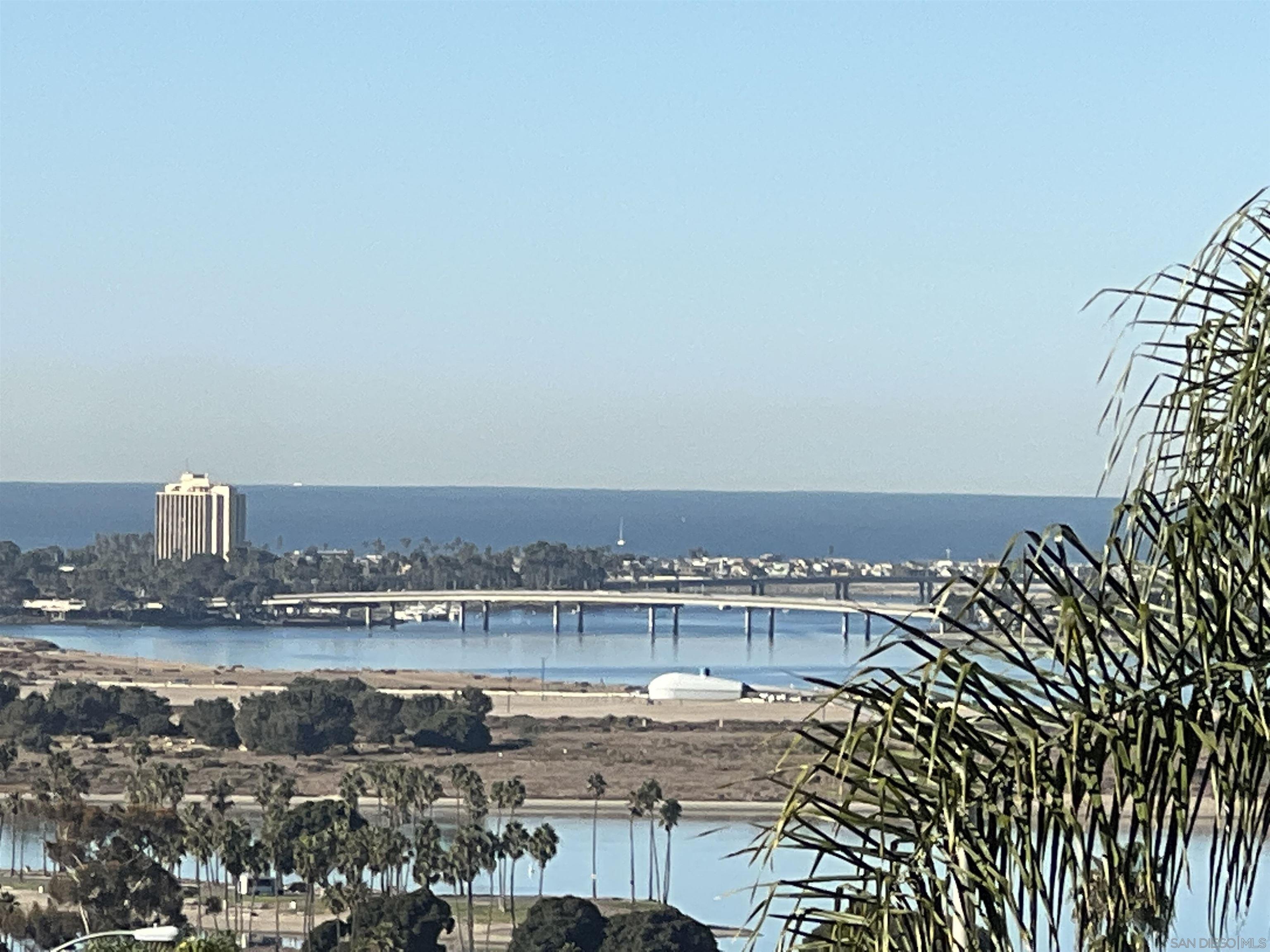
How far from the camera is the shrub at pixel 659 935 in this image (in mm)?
40406

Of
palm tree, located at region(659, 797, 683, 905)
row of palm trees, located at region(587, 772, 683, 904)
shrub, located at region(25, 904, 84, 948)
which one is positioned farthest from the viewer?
row of palm trees, located at region(587, 772, 683, 904)

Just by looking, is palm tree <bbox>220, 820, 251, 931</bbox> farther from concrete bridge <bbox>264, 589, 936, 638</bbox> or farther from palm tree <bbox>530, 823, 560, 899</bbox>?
concrete bridge <bbox>264, 589, 936, 638</bbox>

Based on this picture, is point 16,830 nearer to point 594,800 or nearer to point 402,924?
point 594,800

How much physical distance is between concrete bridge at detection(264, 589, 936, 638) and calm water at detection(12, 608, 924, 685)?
1.16 m

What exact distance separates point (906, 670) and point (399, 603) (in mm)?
159521

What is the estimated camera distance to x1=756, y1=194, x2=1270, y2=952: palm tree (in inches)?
159

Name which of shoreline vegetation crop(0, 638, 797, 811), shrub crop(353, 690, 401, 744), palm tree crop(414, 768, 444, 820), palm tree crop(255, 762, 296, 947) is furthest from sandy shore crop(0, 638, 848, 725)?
palm tree crop(414, 768, 444, 820)

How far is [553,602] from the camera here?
502 feet

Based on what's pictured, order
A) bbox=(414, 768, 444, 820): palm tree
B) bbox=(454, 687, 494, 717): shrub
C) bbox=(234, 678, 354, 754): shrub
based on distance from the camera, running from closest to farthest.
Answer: bbox=(414, 768, 444, 820): palm tree → bbox=(234, 678, 354, 754): shrub → bbox=(454, 687, 494, 717): shrub

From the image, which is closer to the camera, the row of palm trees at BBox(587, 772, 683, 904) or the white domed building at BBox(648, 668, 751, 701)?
the row of palm trees at BBox(587, 772, 683, 904)

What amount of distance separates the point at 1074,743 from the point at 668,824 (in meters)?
52.5

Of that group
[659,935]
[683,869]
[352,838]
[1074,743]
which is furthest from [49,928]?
[1074,743]

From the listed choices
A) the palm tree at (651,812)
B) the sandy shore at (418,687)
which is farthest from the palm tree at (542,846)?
the sandy shore at (418,687)

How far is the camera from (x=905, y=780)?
422cm
